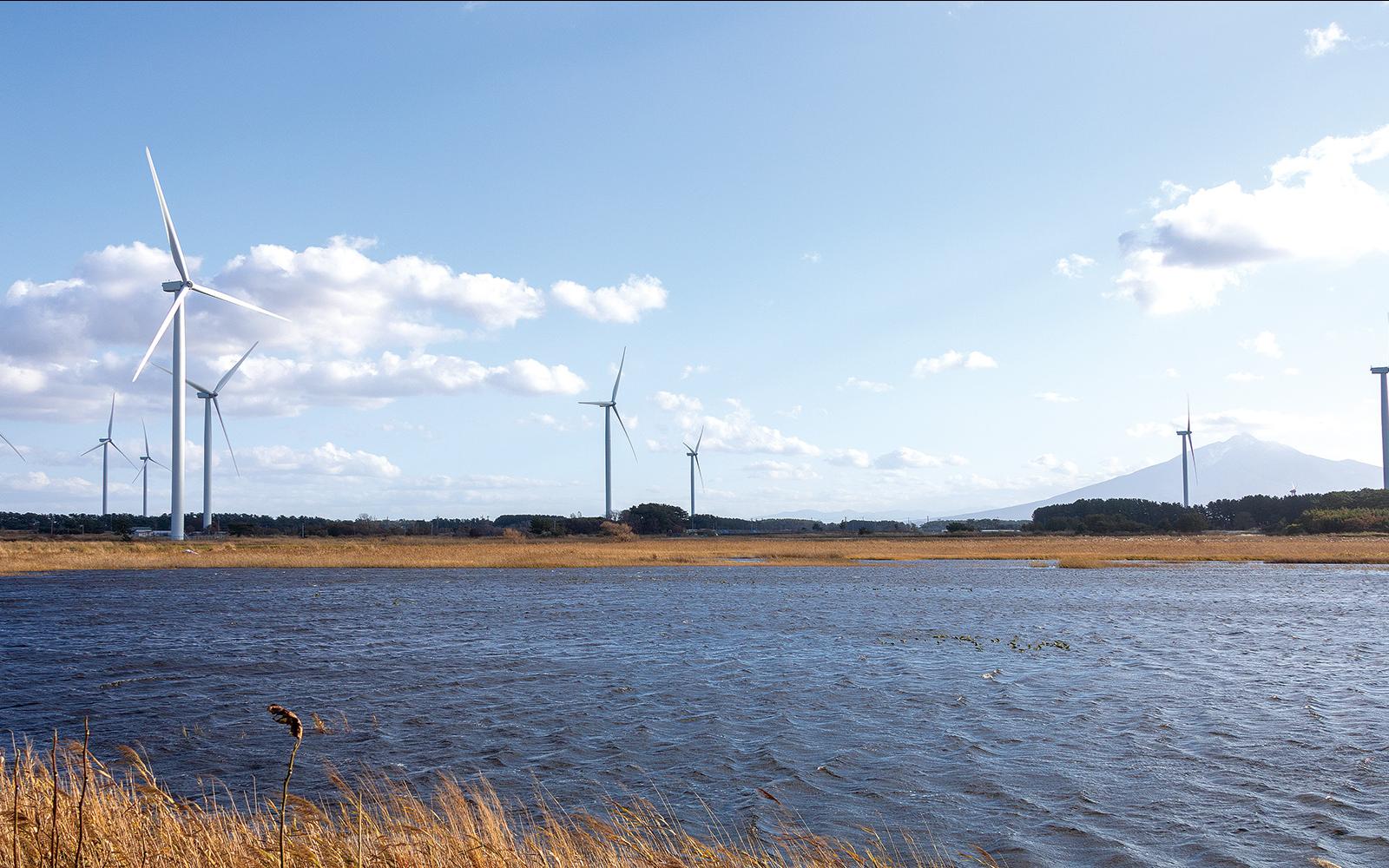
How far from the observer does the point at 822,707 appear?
2198 cm

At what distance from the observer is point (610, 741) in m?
18.6

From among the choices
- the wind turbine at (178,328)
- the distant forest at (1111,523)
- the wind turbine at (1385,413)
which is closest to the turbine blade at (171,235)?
the wind turbine at (178,328)

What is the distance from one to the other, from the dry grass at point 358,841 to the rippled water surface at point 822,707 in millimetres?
1606

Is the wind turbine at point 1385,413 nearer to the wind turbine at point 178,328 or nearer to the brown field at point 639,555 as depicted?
the brown field at point 639,555

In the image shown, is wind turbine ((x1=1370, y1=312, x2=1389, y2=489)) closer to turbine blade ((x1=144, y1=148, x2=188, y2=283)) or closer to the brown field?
the brown field

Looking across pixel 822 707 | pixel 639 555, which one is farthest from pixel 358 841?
pixel 639 555

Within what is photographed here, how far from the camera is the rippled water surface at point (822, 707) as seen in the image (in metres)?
14.5

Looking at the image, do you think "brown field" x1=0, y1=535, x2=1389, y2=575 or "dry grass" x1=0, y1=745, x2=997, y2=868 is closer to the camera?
"dry grass" x1=0, y1=745, x2=997, y2=868

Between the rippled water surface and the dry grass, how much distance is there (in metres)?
1.61

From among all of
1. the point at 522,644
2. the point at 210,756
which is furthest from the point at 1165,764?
the point at 522,644

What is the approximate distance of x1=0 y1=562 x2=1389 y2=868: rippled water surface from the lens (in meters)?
14.5

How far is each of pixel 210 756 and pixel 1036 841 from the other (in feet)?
43.3

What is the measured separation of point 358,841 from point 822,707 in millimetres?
14108

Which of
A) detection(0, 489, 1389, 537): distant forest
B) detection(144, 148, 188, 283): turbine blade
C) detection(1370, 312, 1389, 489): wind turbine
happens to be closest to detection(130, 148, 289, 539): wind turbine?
detection(144, 148, 188, 283): turbine blade
